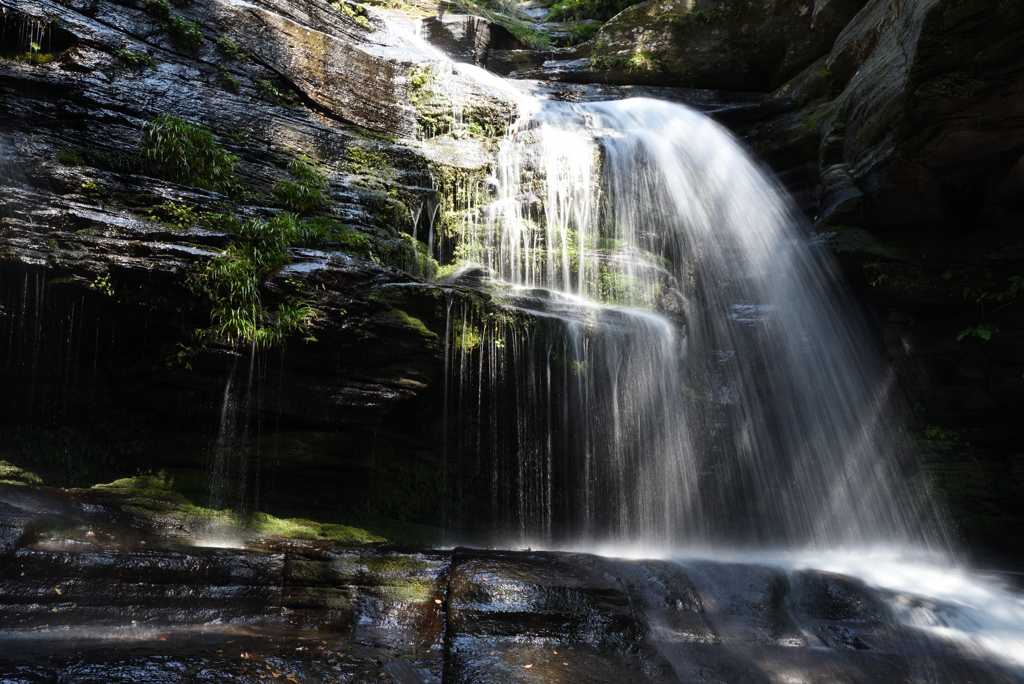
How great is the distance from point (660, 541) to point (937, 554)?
4558mm

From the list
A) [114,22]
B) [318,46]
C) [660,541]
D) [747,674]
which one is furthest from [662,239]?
[114,22]

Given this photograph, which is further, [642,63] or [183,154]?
[642,63]

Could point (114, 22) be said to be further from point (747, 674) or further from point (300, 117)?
point (747, 674)

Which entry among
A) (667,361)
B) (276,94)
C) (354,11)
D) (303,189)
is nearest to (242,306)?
(303,189)

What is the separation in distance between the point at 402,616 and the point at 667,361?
540 cm

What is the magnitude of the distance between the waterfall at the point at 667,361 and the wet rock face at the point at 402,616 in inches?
97.4

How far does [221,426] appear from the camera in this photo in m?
6.79

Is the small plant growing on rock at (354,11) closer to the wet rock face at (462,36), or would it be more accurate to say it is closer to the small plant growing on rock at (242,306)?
the wet rock face at (462,36)

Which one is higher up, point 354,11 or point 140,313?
point 354,11

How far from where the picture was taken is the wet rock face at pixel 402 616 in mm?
3857

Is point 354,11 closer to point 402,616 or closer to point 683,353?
point 683,353

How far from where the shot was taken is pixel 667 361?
8.48m

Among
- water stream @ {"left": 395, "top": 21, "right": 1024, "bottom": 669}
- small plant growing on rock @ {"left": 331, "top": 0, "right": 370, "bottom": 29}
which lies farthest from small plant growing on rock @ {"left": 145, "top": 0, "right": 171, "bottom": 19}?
water stream @ {"left": 395, "top": 21, "right": 1024, "bottom": 669}

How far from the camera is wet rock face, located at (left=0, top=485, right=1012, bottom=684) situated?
12.7 feet
